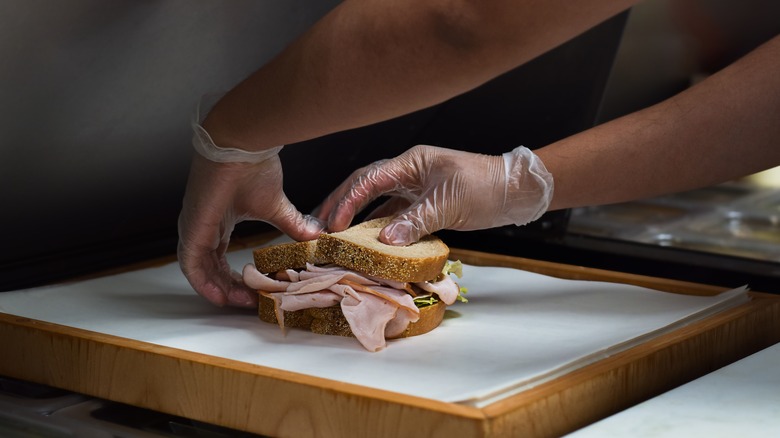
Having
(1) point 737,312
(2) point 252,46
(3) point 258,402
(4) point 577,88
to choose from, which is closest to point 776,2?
(4) point 577,88

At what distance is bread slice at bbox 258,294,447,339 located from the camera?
1.65 metres

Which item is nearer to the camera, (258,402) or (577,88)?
(258,402)

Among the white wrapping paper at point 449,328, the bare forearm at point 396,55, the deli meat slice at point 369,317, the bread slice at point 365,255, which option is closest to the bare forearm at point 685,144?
the white wrapping paper at point 449,328

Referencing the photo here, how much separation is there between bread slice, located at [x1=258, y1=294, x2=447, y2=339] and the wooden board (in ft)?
0.89

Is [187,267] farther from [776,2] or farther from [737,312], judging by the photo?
[776,2]

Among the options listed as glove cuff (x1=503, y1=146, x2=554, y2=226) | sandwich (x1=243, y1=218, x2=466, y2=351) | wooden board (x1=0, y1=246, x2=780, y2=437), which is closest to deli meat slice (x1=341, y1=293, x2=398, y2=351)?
sandwich (x1=243, y1=218, x2=466, y2=351)

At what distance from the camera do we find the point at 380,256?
1.62 meters

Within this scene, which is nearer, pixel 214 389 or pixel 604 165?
pixel 214 389

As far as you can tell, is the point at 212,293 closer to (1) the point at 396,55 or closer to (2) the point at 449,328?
(2) the point at 449,328

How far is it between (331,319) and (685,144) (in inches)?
28.0

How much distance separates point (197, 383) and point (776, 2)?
1.72 meters

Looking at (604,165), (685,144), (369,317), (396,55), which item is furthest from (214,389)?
(685,144)

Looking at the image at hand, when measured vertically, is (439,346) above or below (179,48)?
below

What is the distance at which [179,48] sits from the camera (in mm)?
1859
